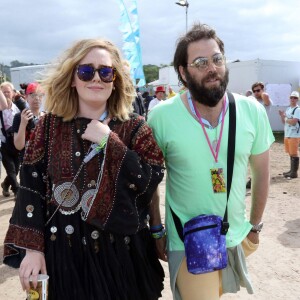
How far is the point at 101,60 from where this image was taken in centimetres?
180

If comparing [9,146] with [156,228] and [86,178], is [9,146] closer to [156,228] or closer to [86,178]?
[156,228]

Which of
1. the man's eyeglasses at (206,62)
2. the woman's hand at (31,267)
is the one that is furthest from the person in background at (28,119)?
the woman's hand at (31,267)

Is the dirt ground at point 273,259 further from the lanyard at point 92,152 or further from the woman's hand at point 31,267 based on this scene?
the lanyard at point 92,152

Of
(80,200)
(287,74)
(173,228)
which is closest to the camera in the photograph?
(80,200)

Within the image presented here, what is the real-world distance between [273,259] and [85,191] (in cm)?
287

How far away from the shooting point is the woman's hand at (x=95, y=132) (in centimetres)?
172

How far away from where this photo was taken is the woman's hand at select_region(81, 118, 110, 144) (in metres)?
1.72

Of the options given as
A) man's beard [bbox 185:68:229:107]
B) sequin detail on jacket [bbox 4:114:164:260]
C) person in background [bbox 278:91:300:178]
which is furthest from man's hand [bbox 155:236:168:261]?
person in background [bbox 278:91:300:178]

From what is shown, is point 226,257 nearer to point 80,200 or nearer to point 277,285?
point 80,200

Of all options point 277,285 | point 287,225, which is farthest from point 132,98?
point 287,225

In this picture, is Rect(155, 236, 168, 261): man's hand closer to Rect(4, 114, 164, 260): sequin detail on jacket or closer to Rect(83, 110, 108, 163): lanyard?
Rect(4, 114, 164, 260): sequin detail on jacket

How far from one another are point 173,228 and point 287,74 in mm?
15618

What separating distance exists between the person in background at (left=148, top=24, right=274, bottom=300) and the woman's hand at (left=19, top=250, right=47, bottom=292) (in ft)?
2.28

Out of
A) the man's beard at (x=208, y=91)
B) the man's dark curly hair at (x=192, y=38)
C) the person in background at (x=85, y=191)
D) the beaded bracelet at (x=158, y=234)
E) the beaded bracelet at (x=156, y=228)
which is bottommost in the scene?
the beaded bracelet at (x=158, y=234)
